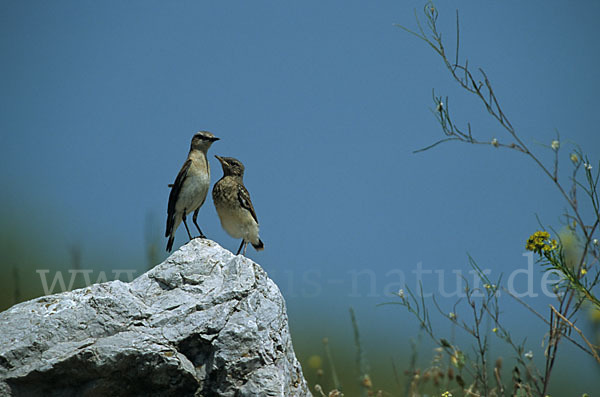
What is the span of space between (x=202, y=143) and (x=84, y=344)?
338cm

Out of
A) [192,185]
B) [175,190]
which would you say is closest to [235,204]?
[192,185]

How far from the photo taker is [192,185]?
688 centimetres

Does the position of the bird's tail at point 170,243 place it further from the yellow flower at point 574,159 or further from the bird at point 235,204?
the yellow flower at point 574,159

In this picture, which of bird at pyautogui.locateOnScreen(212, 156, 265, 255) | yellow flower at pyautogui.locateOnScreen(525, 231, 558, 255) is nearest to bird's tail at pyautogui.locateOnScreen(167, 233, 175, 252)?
bird at pyautogui.locateOnScreen(212, 156, 265, 255)

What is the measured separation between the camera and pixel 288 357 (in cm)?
478

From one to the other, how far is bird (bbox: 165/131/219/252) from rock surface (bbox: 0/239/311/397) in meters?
2.17

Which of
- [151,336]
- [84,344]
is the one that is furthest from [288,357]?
[84,344]

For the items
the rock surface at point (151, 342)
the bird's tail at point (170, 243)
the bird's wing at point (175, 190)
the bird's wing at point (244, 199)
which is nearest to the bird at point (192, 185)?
the bird's wing at point (175, 190)

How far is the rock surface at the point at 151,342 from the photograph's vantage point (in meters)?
4.23

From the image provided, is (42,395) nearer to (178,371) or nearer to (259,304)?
→ (178,371)

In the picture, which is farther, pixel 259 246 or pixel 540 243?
pixel 259 246

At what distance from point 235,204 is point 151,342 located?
2859 millimetres

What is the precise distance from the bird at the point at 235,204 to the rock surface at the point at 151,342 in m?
2.25

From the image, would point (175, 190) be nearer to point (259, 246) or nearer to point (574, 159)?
point (259, 246)
